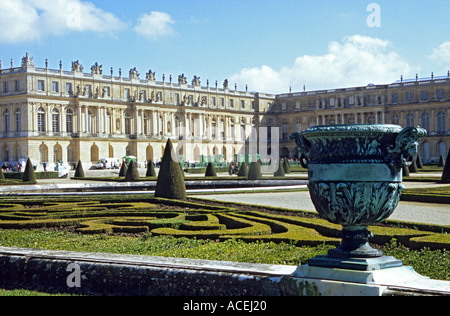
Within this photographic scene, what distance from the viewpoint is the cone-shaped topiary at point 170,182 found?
1505cm

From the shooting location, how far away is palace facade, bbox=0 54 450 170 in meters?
53.1

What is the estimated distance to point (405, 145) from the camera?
4285 mm

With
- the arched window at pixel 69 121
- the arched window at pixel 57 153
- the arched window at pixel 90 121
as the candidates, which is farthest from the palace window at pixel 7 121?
the arched window at pixel 90 121

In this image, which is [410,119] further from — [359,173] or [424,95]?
[359,173]

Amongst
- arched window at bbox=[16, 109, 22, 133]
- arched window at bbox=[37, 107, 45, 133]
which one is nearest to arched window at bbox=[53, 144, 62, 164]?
arched window at bbox=[37, 107, 45, 133]

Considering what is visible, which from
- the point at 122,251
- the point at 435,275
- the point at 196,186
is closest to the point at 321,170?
the point at 435,275

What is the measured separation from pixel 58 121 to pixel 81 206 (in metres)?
43.6

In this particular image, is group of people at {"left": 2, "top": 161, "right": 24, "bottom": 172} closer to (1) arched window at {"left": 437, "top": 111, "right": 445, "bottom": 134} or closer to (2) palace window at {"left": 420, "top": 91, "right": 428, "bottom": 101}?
(2) palace window at {"left": 420, "top": 91, "right": 428, "bottom": 101}

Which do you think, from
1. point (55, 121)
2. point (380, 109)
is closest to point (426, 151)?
point (380, 109)

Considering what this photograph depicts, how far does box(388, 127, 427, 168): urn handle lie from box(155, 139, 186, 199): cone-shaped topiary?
11.1 m

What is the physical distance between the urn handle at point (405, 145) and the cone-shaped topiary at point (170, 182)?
11.1 m

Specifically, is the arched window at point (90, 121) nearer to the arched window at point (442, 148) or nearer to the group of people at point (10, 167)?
the group of people at point (10, 167)

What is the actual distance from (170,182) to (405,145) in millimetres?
11154

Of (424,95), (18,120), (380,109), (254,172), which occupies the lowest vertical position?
(254,172)
